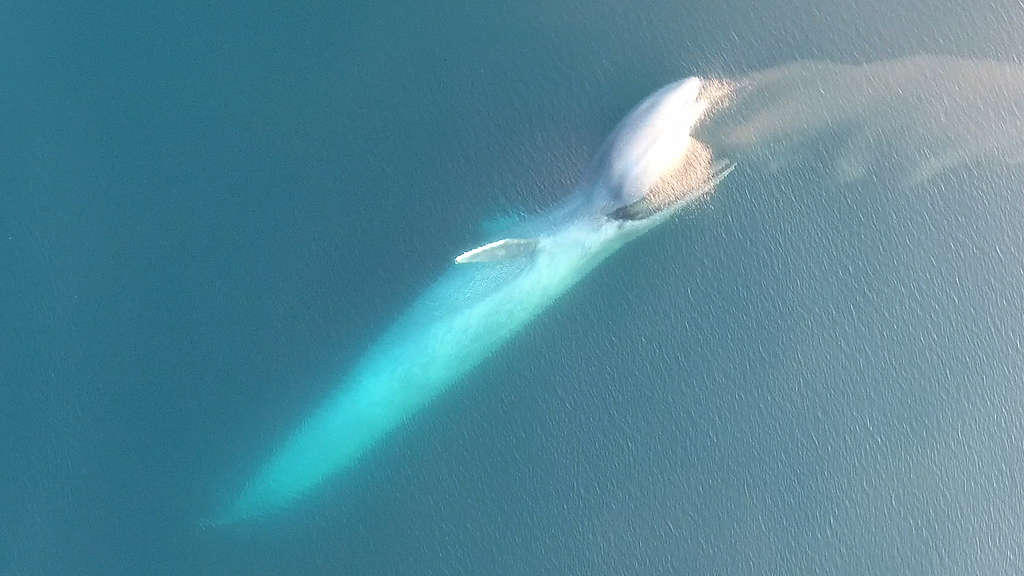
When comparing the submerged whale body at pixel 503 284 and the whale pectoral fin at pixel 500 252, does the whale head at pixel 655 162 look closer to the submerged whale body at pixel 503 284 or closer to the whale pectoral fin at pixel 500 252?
the submerged whale body at pixel 503 284

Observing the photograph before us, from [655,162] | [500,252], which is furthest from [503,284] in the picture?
[655,162]

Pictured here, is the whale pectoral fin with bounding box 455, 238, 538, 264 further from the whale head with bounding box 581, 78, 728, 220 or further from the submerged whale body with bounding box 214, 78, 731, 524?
the whale head with bounding box 581, 78, 728, 220

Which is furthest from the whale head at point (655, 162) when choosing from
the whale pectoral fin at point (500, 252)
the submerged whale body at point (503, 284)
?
the whale pectoral fin at point (500, 252)

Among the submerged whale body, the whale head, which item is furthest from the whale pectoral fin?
the whale head

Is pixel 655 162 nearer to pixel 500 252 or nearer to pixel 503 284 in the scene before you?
pixel 500 252

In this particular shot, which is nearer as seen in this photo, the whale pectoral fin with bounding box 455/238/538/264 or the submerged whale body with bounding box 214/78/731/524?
the submerged whale body with bounding box 214/78/731/524

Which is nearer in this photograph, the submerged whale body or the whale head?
the submerged whale body
